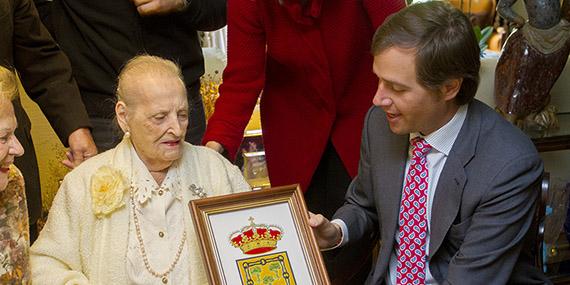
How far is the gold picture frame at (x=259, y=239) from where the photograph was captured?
173 centimetres

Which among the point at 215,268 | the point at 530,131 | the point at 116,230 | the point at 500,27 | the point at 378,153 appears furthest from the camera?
the point at 500,27

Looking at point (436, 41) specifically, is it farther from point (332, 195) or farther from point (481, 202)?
point (332, 195)

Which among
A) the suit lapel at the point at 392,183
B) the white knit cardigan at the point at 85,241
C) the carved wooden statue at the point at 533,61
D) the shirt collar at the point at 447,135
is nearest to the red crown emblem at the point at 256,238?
the white knit cardigan at the point at 85,241

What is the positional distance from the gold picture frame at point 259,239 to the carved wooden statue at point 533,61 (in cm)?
162

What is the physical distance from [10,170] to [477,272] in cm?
117

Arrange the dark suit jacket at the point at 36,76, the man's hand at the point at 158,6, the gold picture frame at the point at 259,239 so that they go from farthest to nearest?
the man's hand at the point at 158,6 < the dark suit jacket at the point at 36,76 < the gold picture frame at the point at 259,239

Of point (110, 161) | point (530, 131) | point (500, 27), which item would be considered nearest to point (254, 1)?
point (110, 161)

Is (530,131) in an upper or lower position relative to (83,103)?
lower

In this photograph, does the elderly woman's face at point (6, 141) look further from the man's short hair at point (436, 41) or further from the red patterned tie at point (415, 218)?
the red patterned tie at point (415, 218)

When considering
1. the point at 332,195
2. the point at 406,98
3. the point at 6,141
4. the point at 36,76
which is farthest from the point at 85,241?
the point at 332,195

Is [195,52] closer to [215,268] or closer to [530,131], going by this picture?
[215,268]

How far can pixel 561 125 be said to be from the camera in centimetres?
330

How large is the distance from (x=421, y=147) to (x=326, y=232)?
0.34 m

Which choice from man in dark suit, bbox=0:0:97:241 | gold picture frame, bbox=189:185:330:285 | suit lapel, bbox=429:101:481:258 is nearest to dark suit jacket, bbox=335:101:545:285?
suit lapel, bbox=429:101:481:258
